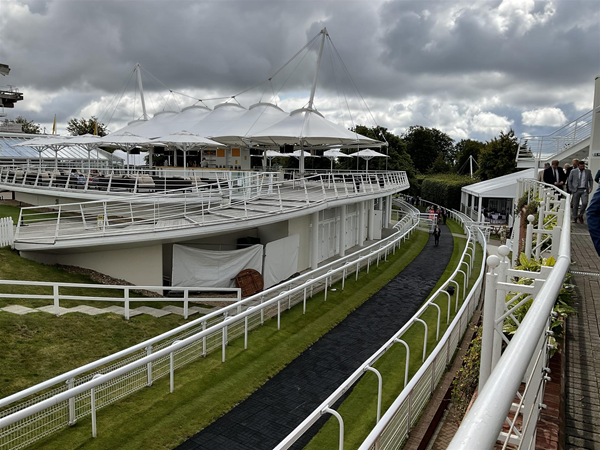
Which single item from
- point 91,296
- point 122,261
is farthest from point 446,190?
point 91,296

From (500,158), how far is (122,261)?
47.7 m

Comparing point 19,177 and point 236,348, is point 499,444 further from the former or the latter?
point 19,177

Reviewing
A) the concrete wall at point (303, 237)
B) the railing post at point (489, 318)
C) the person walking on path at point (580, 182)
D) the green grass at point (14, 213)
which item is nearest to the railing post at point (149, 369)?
the railing post at point (489, 318)

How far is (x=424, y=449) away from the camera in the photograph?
7.72m

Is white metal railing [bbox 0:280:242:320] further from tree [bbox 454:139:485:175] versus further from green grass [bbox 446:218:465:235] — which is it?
tree [bbox 454:139:485:175]

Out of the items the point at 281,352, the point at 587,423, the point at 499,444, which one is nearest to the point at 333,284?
the point at 281,352

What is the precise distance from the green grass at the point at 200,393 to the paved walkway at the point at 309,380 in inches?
9.3

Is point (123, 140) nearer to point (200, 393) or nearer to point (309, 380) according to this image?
point (200, 393)

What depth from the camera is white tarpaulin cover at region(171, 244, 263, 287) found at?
15781 millimetres

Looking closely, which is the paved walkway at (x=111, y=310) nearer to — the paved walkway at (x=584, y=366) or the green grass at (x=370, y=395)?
the green grass at (x=370, y=395)

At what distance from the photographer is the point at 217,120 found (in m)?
33.1

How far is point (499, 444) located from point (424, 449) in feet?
10.1

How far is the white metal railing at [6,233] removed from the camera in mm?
14695

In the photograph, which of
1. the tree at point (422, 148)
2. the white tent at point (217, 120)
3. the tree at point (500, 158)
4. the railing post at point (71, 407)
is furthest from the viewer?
the tree at point (422, 148)
